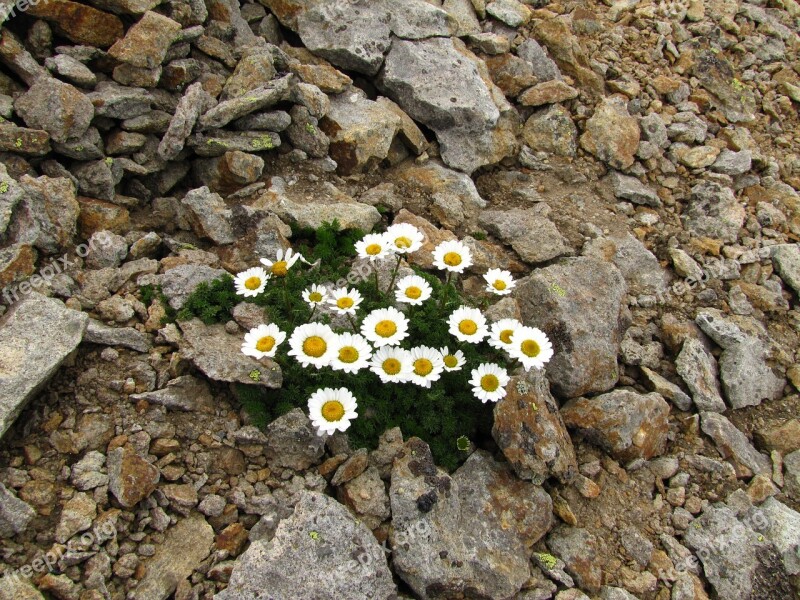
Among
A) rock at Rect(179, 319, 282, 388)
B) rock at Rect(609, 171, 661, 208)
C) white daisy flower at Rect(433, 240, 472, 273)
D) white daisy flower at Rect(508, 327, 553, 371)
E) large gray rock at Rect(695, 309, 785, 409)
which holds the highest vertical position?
white daisy flower at Rect(433, 240, 472, 273)

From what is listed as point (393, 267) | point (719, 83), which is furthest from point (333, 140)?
point (719, 83)

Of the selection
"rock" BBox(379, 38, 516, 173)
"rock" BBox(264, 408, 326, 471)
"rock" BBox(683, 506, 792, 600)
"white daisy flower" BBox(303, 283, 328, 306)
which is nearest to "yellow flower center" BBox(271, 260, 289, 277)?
"white daisy flower" BBox(303, 283, 328, 306)

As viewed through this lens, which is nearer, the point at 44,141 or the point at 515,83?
the point at 44,141

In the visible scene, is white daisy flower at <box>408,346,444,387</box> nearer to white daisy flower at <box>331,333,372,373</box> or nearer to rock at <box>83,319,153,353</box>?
white daisy flower at <box>331,333,372,373</box>

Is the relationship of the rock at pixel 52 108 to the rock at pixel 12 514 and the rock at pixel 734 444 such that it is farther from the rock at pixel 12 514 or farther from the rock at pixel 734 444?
the rock at pixel 734 444

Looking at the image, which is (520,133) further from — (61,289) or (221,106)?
(61,289)
